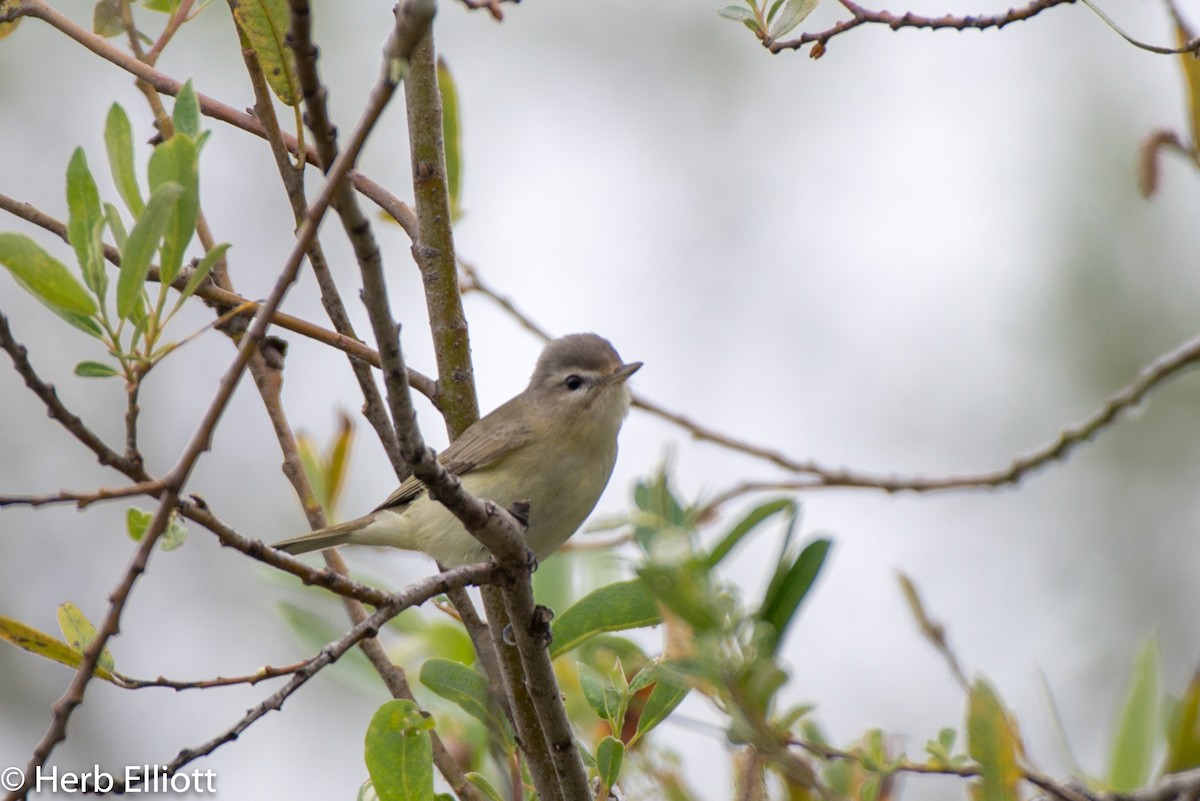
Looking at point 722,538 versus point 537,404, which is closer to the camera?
point 722,538

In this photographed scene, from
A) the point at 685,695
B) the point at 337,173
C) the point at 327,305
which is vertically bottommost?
the point at 685,695

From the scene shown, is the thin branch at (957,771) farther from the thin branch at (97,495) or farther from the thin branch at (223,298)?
the thin branch at (223,298)

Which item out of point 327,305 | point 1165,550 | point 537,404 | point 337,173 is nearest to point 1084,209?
point 1165,550

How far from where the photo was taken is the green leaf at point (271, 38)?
2.22 metres

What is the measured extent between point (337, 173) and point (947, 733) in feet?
4.86

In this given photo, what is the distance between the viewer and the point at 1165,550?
8555 millimetres

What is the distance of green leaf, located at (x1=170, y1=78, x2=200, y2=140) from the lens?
1863 mm

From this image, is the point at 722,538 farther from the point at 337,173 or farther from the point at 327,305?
the point at 327,305

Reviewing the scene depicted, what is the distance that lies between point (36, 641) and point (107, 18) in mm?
1460

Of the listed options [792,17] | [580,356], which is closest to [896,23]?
[792,17]

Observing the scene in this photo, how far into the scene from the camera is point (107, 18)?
268 cm

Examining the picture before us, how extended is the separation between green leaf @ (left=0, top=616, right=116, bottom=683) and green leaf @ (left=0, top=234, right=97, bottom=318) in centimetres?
64

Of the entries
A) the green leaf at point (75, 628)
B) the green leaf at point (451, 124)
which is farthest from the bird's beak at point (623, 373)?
the green leaf at point (75, 628)

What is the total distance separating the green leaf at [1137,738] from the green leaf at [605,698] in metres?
1.39
